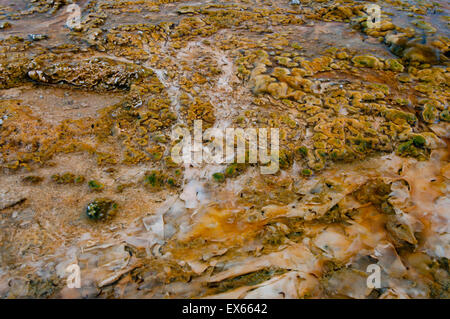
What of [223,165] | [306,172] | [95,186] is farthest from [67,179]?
[306,172]

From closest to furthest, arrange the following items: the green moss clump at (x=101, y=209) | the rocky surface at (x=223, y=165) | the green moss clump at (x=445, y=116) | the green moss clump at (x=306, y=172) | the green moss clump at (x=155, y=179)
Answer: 1. the rocky surface at (x=223, y=165)
2. the green moss clump at (x=101, y=209)
3. the green moss clump at (x=155, y=179)
4. the green moss clump at (x=306, y=172)
5. the green moss clump at (x=445, y=116)

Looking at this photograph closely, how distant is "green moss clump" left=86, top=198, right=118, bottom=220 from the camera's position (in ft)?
18.2

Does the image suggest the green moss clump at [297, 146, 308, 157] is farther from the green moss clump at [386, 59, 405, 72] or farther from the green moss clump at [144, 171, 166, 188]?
the green moss clump at [386, 59, 405, 72]

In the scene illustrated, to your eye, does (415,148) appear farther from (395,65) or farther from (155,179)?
(155,179)

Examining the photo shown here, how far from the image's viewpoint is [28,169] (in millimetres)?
6383

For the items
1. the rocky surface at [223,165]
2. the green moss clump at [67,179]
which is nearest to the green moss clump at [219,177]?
the rocky surface at [223,165]

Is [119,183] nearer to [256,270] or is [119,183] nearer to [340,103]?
[256,270]

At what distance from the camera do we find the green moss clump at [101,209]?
18.2ft

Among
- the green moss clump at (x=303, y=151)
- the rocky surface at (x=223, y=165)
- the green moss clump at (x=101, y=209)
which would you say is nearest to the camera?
the rocky surface at (x=223, y=165)

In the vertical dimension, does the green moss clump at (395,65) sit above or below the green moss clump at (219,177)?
above

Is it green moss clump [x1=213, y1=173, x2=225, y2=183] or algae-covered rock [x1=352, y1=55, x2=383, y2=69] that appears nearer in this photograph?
green moss clump [x1=213, y1=173, x2=225, y2=183]

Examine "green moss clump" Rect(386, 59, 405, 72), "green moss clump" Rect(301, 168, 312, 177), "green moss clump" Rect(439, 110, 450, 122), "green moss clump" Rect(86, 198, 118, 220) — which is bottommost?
"green moss clump" Rect(86, 198, 118, 220)

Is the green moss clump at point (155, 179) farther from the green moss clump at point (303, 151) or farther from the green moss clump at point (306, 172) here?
the green moss clump at point (303, 151)

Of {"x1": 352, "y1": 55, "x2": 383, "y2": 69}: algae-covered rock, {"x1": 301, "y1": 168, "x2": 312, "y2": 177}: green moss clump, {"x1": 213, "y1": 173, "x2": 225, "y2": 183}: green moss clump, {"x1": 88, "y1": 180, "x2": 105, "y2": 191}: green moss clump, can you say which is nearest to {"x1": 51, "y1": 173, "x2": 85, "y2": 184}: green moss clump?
{"x1": 88, "y1": 180, "x2": 105, "y2": 191}: green moss clump
